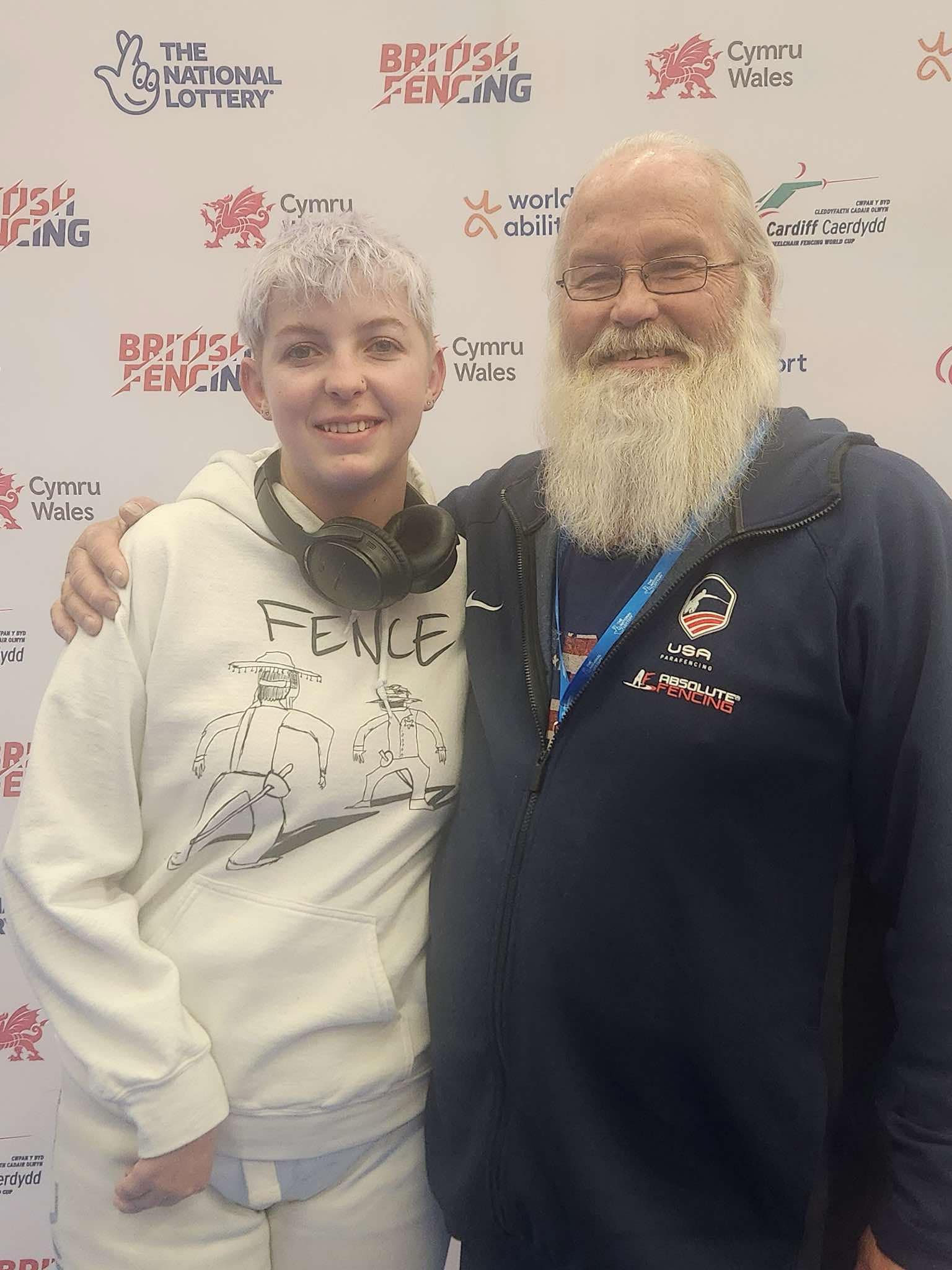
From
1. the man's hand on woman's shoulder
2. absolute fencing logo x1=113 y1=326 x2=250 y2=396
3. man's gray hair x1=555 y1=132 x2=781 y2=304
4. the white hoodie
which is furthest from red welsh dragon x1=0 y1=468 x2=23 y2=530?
man's gray hair x1=555 y1=132 x2=781 y2=304

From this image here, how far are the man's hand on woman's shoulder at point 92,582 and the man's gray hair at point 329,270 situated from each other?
414mm

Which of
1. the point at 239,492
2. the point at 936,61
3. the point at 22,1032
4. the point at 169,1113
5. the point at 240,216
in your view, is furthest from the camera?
the point at 22,1032

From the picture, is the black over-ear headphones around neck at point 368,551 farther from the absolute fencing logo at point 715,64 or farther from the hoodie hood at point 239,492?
the absolute fencing logo at point 715,64

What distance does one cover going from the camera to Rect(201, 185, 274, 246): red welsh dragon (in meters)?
2.05

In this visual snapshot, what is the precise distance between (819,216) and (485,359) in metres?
0.91

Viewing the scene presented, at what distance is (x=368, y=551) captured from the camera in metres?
1.21

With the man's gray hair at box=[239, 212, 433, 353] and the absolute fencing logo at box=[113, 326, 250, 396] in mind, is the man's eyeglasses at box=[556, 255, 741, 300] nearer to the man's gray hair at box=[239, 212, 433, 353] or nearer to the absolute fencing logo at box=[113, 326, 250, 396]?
the man's gray hair at box=[239, 212, 433, 353]

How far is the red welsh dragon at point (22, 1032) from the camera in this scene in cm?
227

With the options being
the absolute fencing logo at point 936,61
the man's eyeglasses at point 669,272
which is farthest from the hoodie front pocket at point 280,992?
the absolute fencing logo at point 936,61

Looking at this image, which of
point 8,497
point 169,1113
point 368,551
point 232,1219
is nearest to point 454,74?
point 368,551

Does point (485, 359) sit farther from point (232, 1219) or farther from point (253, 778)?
point (232, 1219)

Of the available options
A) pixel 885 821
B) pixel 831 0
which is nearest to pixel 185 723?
pixel 885 821

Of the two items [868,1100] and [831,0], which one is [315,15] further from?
[868,1100]

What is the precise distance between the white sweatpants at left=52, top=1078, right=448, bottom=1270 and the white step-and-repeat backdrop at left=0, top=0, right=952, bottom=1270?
153 centimetres
